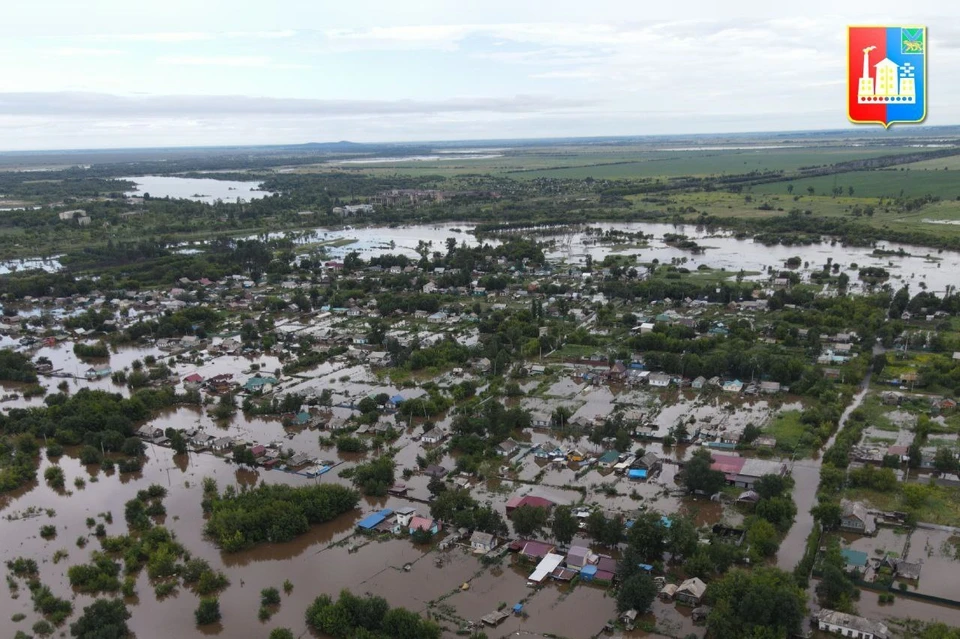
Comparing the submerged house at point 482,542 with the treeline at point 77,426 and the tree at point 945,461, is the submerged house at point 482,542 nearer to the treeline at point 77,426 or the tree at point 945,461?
the treeline at point 77,426

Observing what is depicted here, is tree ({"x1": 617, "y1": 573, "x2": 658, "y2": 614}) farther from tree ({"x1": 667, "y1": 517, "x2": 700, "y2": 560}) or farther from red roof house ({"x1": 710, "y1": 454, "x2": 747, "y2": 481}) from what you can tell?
red roof house ({"x1": 710, "y1": 454, "x2": 747, "y2": 481})

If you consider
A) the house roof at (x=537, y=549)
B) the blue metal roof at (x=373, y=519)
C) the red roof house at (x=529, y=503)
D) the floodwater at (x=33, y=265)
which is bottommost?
the house roof at (x=537, y=549)

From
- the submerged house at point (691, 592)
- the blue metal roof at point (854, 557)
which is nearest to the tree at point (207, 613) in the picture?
the submerged house at point (691, 592)

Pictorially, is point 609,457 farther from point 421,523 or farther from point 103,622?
point 103,622

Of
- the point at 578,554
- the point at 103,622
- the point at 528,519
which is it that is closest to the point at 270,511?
the point at 103,622

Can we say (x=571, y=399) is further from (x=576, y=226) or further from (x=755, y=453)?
(x=576, y=226)

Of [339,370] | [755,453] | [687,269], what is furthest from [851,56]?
[687,269]
